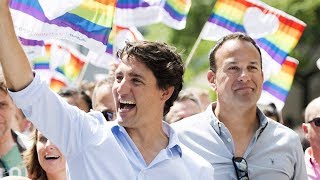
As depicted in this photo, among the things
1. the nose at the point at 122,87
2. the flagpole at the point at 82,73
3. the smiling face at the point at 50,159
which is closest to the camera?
the nose at the point at 122,87

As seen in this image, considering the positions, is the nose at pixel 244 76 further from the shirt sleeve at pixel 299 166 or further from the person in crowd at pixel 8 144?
the person in crowd at pixel 8 144

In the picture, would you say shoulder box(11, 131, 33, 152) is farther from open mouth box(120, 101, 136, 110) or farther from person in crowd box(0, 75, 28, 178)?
open mouth box(120, 101, 136, 110)

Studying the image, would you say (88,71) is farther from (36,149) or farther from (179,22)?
(36,149)

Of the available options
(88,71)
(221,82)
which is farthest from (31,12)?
(88,71)

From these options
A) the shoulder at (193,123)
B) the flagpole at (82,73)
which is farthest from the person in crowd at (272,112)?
the shoulder at (193,123)

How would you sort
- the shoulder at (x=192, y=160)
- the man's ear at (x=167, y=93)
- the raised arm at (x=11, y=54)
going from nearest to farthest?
the raised arm at (x=11, y=54) → the shoulder at (x=192, y=160) → the man's ear at (x=167, y=93)

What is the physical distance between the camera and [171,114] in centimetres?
751

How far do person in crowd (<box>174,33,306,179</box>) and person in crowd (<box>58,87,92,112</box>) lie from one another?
1953 millimetres

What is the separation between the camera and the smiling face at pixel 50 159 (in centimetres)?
544

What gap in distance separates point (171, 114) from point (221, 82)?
243 centimetres

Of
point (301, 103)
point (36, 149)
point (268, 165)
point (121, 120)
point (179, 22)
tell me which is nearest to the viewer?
point (121, 120)

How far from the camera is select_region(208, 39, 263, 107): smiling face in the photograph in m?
5.05

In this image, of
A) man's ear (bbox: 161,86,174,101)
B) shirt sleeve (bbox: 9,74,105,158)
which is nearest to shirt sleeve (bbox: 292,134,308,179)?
man's ear (bbox: 161,86,174,101)

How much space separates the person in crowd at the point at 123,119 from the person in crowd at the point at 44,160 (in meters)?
1.08
